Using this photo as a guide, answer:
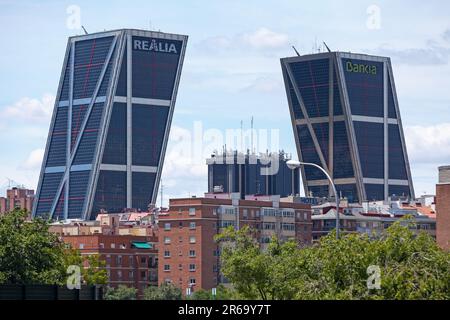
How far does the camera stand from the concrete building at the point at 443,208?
408 feet

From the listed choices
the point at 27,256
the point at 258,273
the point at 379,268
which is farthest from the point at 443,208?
the point at 379,268

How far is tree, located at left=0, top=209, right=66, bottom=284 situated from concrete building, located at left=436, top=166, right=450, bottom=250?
33.3 m

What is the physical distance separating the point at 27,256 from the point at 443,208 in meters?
36.8

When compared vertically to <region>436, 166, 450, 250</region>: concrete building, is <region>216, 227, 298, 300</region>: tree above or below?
below

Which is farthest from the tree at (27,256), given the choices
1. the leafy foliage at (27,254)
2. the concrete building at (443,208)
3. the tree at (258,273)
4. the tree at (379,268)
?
the tree at (379,268)

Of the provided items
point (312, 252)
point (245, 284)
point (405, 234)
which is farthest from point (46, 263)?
point (405, 234)

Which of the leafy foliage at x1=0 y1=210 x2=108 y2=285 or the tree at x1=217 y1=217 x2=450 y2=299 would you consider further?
the leafy foliage at x1=0 y1=210 x2=108 y2=285

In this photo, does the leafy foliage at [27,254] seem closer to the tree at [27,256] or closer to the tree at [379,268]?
the tree at [27,256]

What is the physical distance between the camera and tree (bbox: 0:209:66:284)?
4943 inches

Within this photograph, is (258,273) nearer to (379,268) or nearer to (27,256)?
(379,268)

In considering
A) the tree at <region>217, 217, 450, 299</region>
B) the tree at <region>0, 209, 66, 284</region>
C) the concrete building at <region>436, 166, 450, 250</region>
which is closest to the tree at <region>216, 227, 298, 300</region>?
the tree at <region>217, 217, 450, 299</region>

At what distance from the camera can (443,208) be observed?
125312mm

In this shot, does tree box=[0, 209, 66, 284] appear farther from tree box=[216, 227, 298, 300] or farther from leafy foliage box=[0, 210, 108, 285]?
tree box=[216, 227, 298, 300]

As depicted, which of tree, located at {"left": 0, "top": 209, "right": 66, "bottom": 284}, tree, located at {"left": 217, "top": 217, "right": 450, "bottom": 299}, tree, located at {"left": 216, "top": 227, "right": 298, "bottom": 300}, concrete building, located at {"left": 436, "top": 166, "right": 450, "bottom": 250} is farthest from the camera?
tree, located at {"left": 0, "top": 209, "right": 66, "bottom": 284}
